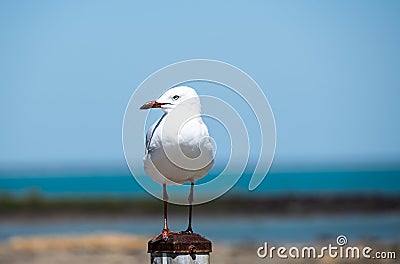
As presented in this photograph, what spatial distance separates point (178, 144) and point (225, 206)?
3231 centimetres

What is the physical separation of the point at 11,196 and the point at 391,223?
901 inches

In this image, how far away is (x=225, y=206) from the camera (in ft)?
135

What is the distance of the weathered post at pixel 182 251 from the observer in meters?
8.26

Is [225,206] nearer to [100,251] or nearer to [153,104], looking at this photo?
[100,251]

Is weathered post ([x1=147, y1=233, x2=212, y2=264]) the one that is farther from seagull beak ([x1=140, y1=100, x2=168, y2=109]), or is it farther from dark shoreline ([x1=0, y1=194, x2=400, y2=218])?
dark shoreline ([x1=0, y1=194, x2=400, y2=218])

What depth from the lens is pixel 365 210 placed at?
38.1 meters

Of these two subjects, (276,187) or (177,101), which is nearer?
(177,101)

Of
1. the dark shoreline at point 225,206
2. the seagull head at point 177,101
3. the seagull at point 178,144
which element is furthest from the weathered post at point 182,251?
the dark shoreline at point 225,206

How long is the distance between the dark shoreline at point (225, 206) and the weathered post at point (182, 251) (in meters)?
29.2

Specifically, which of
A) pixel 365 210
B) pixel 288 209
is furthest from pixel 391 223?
pixel 288 209

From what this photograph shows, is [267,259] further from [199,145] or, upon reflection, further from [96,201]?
[96,201]

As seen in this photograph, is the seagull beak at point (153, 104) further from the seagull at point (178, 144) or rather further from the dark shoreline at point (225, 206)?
the dark shoreline at point (225, 206)

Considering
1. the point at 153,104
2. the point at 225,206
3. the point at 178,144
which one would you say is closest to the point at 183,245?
the point at 178,144

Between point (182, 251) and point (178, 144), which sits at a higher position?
point (178, 144)
